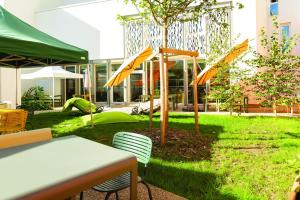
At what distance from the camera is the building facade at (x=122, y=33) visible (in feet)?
51.0

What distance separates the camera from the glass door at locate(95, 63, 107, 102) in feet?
65.3

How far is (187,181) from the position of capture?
437 cm

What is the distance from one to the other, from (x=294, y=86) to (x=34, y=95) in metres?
14.6

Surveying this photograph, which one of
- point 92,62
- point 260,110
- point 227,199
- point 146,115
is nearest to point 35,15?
point 92,62

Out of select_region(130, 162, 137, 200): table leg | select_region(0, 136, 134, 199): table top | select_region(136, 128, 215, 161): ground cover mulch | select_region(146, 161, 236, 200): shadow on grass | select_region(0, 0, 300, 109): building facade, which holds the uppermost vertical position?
select_region(0, 0, 300, 109): building facade

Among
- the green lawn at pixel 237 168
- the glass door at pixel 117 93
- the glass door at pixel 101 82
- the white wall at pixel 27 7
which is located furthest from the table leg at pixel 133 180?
the white wall at pixel 27 7

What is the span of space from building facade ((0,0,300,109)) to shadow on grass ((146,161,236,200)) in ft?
34.9

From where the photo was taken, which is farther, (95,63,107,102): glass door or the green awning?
(95,63,107,102): glass door

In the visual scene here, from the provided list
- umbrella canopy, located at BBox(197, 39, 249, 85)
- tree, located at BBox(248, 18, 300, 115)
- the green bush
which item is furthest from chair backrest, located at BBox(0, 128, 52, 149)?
the green bush

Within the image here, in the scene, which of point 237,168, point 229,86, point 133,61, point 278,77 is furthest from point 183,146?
point 278,77

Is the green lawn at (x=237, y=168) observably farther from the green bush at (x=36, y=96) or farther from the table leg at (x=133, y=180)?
the green bush at (x=36, y=96)

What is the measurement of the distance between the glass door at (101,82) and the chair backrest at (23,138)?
16981 millimetres

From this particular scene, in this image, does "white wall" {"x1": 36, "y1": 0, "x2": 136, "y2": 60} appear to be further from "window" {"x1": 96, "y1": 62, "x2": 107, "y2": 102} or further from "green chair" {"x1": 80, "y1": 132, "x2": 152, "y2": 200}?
"green chair" {"x1": 80, "y1": 132, "x2": 152, "y2": 200}

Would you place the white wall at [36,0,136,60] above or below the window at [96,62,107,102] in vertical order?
above
